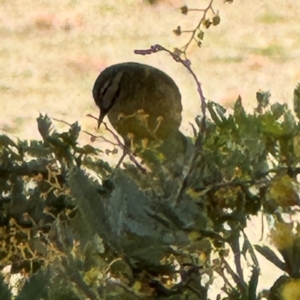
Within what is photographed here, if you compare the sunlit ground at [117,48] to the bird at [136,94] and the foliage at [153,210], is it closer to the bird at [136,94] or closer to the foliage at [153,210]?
the bird at [136,94]

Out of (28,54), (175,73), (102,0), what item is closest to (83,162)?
(175,73)

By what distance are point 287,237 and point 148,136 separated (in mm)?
174

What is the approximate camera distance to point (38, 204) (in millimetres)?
498

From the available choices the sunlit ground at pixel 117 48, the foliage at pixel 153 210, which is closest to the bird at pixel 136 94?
the foliage at pixel 153 210

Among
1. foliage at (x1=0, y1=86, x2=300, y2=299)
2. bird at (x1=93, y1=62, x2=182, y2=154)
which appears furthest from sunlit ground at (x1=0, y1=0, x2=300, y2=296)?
foliage at (x1=0, y1=86, x2=300, y2=299)

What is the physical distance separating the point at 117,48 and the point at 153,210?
198 cm

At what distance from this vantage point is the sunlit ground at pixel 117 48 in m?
2.15

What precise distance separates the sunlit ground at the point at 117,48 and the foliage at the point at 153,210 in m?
1.49

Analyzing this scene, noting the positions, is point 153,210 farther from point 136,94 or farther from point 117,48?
point 117,48

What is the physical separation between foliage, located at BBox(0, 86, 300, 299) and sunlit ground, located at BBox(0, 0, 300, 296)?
1487mm

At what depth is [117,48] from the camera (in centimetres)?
237

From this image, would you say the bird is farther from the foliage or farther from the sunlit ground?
the sunlit ground

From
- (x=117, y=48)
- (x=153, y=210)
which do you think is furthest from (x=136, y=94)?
(x=117, y=48)

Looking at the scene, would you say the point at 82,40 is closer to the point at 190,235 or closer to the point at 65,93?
the point at 65,93
